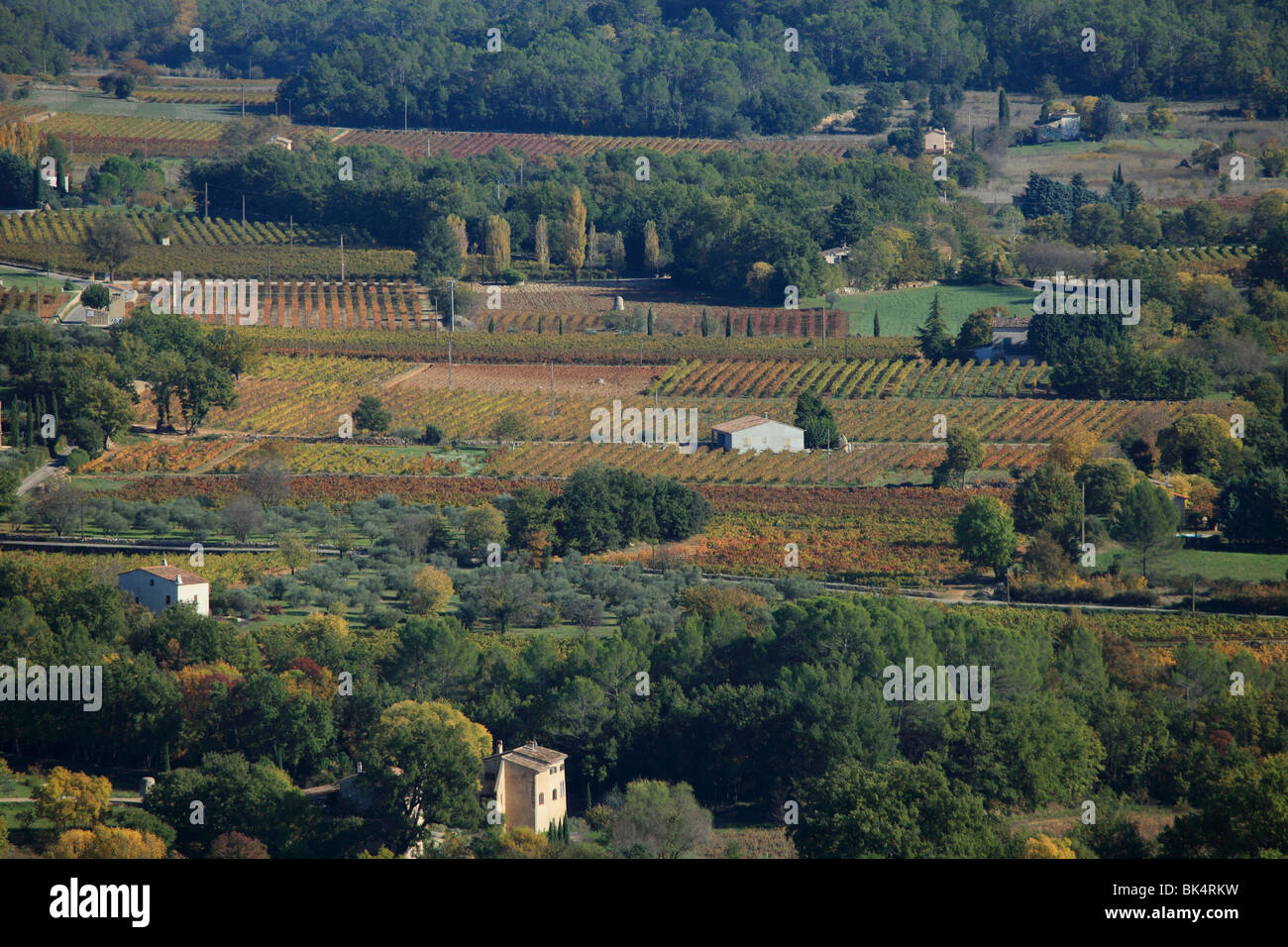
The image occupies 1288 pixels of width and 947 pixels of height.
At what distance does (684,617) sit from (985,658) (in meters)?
7.20

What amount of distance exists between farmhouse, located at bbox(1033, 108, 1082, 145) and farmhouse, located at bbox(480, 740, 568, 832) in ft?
301

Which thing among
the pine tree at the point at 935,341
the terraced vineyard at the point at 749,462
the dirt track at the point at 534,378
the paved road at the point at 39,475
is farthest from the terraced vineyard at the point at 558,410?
the pine tree at the point at 935,341

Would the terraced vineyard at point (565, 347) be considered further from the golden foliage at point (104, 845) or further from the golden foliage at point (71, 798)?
the golden foliage at point (104, 845)

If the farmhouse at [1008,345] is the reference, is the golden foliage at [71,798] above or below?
below

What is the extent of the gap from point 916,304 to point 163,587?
44.3m

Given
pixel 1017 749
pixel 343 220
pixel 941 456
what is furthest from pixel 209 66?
pixel 1017 749

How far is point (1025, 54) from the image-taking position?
143 metres

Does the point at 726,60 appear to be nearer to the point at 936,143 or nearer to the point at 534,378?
the point at 936,143

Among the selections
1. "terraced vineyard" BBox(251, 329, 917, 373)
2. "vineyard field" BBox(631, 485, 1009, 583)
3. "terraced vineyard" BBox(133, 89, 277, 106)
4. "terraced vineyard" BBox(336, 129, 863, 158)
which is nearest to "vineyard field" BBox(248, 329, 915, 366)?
"terraced vineyard" BBox(251, 329, 917, 373)

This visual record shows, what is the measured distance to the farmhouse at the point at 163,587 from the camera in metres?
47.1

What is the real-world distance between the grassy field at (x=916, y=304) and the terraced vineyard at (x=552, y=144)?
3792cm
